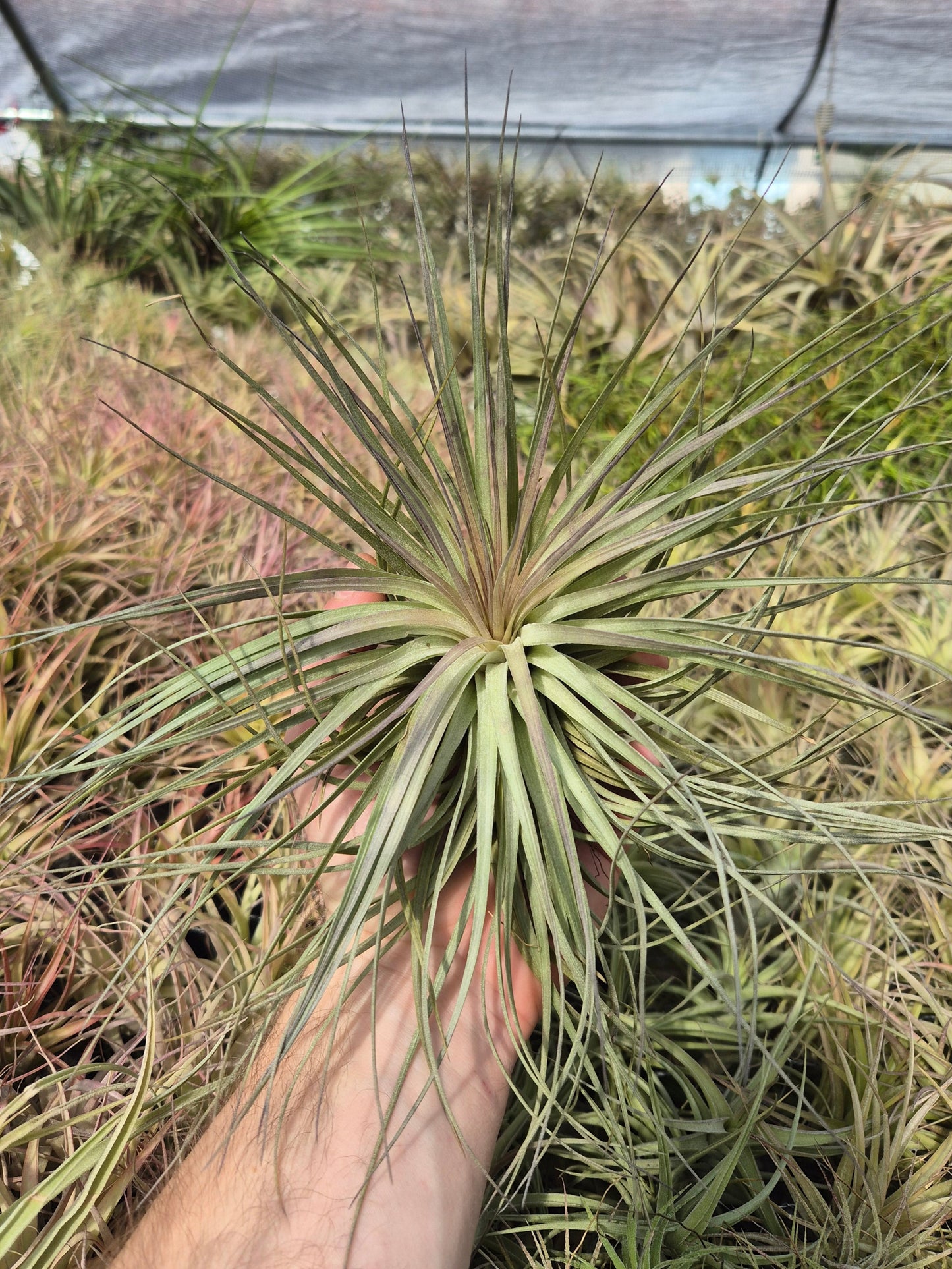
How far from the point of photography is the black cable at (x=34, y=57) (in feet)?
13.4

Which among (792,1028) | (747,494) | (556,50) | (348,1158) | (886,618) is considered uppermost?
(556,50)

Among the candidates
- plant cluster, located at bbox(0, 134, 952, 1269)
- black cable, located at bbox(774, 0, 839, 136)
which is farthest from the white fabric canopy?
plant cluster, located at bbox(0, 134, 952, 1269)

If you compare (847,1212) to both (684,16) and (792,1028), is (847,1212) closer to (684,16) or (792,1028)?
(792,1028)

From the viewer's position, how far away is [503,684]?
0.82 meters

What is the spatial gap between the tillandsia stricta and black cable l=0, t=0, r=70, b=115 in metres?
4.49

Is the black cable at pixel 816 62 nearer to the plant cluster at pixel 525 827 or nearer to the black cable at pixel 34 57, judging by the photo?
the black cable at pixel 34 57

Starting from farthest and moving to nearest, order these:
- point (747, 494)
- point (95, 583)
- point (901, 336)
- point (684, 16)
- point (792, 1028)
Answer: point (684, 16)
point (901, 336)
point (95, 583)
point (792, 1028)
point (747, 494)

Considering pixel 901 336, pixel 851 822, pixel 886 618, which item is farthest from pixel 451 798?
pixel 901 336

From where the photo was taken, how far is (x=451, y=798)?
0.84 m

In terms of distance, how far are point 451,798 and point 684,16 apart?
4494 millimetres

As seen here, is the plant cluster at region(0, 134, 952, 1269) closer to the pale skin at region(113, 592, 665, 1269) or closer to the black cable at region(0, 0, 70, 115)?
the pale skin at region(113, 592, 665, 1269)

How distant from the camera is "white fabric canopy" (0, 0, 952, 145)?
3955 mm

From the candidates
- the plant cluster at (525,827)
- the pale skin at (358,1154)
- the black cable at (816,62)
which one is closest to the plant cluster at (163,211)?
the plant cluster at (525,827)

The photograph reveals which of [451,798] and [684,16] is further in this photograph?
[684,16]
